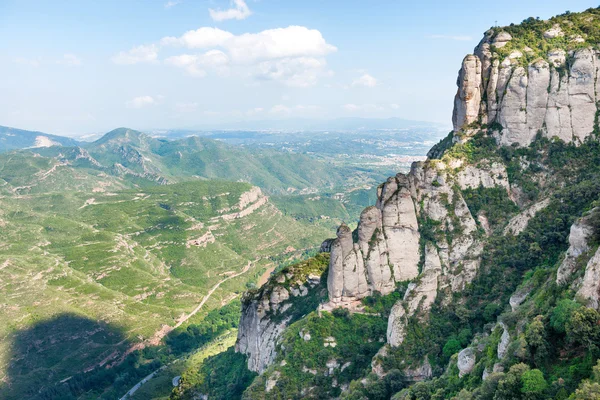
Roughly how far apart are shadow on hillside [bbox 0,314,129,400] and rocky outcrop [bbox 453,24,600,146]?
342ft

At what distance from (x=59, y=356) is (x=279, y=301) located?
244 feet

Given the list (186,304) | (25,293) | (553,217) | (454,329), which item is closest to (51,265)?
(25,293)

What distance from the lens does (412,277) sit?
208ft

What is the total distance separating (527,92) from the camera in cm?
6375

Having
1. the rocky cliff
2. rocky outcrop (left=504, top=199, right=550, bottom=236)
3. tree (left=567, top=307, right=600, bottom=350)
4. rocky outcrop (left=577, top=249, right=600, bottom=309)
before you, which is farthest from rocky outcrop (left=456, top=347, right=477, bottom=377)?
rocky outcrop (left=504, top=199, right=550, bottom=236)

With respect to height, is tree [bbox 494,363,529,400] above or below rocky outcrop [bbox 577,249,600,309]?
below

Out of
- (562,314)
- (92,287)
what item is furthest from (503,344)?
(92,287)

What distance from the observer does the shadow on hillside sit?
4090 inches

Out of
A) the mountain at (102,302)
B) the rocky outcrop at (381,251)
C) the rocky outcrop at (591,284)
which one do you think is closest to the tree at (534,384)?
the rocky outcrop at (591,284)

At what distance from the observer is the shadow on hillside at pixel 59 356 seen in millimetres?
103875

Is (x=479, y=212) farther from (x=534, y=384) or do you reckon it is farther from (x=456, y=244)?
(x=534, y=384)

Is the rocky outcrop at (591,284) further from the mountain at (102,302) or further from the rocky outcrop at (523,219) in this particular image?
the mountain at (102,302)

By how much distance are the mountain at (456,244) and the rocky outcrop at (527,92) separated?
155 millimetres

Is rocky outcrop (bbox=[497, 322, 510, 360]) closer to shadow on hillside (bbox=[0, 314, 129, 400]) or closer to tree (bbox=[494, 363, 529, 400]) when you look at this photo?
tree (bbox=[494, 363, 529, 400])
